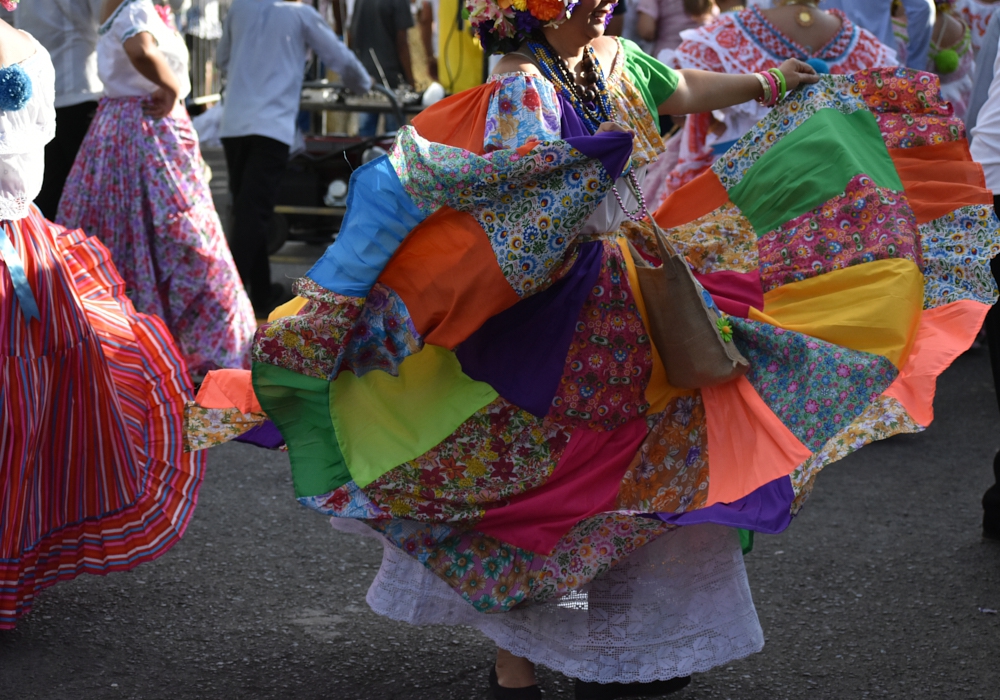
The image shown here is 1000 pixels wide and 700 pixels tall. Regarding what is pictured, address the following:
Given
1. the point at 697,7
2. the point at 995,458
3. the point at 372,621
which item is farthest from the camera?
the point at 697,7

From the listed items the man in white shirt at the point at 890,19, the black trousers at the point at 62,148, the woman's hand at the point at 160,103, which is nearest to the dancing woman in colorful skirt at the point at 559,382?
the woman's hand at the point at 160,103

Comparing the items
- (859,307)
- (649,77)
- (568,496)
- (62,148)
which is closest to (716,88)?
(649,77)

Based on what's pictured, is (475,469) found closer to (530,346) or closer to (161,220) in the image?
(530,346)

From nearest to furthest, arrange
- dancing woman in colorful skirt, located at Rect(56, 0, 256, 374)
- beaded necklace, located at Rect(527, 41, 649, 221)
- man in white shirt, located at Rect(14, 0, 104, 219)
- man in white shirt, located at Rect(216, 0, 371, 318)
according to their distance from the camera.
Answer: beaded necklace, located at Rect(527, 41, 649, 221), dancing woman in colorful skirt, located at Rect(56, 0, 256, 374), man in white shirt, located at Rect(14, 0, 104, 219), man in white shirt, located at Rect(216, 0, 371, 318)

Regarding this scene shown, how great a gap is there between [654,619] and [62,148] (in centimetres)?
407

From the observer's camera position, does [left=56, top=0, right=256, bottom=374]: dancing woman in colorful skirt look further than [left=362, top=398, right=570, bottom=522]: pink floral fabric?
Yes

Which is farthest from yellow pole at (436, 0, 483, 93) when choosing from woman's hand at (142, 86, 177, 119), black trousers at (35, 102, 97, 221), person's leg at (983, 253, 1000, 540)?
person's leg at (983, 253, 1000, 540)

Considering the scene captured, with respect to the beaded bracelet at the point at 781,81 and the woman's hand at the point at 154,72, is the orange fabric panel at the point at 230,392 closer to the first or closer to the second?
the beaded bracelet at the point at 781,81

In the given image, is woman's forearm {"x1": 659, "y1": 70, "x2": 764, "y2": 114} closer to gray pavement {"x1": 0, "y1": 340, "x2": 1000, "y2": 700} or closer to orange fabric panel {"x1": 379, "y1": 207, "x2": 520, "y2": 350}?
orange fabric panel {"x1": 379, "y1": 207, "x2": 520, "y2": 350}

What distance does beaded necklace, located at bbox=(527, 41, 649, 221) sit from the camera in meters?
2.68

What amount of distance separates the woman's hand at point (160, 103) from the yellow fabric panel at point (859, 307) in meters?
3.16

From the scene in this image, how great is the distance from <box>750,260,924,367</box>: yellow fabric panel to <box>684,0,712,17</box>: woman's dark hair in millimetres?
4025

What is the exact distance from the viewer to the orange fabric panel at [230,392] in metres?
2.80

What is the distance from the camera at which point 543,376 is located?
8.52 feet
